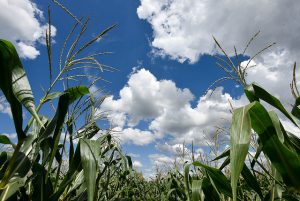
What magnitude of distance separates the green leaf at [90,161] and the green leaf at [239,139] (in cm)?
66

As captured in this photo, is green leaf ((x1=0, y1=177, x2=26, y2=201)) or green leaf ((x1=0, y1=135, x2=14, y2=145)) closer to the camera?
green leaf ((x1=0, y1=177, x2=26, y2=201))

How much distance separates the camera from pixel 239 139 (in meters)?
1.25

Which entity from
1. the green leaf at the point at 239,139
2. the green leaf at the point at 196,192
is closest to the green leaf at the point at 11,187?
the green leaf at the point at 239,139

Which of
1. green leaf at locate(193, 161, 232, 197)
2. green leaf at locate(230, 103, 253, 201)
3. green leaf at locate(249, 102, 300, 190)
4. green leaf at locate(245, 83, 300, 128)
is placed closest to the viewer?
green leaf at locate(230, 103, 253, 201)

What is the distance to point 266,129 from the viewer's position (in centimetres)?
145

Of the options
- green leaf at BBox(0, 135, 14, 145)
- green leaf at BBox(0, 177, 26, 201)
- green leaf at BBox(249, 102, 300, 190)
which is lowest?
green leaf at BBox(0, 177, 26, 201)

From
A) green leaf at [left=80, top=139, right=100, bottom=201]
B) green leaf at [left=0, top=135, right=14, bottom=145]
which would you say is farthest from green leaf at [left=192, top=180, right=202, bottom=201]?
green leaf at [left=0, top=135, right=14, bottom=145]

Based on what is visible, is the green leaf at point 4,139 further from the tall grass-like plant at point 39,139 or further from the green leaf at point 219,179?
A: the green leaf at point 219,179

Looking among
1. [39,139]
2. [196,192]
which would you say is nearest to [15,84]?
[39,139]

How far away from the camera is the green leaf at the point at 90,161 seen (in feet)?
5.08

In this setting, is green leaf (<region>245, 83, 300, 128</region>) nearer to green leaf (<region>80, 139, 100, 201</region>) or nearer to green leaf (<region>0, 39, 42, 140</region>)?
green leaf (<region>80, 139, 100, 201</region>)

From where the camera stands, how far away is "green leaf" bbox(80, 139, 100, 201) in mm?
1549

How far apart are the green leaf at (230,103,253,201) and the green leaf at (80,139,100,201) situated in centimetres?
66

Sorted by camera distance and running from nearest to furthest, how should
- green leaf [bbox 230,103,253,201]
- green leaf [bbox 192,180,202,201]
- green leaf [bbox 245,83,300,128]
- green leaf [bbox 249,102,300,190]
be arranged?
green leaf [bbox 230,103,253,201] → green leaf [bbox 249,102,300,190] → green leaf [bbox 245,83,300,128] → green leaf [bbox 192,180,202,201]
